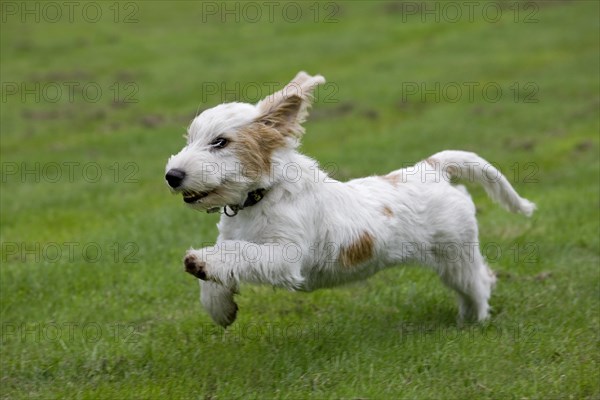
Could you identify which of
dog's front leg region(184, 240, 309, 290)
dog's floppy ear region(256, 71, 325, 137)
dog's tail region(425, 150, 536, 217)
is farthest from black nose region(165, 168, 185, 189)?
dog's tail region(425, 150, 536, 217)

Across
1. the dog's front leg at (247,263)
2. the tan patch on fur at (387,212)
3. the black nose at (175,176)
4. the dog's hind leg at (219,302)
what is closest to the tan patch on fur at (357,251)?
the tan patch on fur at (387,212)

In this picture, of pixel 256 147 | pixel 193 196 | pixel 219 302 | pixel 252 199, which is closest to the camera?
pixel 193 196

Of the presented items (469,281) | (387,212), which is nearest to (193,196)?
(387,212)

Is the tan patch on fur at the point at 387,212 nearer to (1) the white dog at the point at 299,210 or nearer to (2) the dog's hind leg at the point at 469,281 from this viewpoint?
(1) the white dog at the point at 299,210

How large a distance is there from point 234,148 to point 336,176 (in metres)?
8.41

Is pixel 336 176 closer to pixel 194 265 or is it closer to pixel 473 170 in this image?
pixel 473 170

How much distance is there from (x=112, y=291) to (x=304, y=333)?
2.43m

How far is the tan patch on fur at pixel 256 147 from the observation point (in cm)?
620

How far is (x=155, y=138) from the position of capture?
1964cm

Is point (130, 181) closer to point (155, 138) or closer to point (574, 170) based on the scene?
point (155, 138)

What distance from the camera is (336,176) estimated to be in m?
14.5

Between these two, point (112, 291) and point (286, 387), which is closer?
point (286, 387)

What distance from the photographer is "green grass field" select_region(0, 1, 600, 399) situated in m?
6.55

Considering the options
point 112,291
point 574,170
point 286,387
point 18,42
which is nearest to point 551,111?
point 574,170
